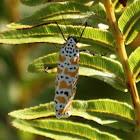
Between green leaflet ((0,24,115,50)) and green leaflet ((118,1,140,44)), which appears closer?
green leaflet ((118,1,140,44))

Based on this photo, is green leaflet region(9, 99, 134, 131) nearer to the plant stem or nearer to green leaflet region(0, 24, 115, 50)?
the plant stem

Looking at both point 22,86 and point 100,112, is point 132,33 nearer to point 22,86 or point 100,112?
point 100,112

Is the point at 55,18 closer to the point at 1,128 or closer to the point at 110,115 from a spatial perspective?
the point at 110,115

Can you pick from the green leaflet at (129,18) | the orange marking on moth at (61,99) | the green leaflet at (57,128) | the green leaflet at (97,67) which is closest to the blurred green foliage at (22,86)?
the orange marking on moth at (61,99)

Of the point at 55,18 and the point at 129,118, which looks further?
the point at 55,18

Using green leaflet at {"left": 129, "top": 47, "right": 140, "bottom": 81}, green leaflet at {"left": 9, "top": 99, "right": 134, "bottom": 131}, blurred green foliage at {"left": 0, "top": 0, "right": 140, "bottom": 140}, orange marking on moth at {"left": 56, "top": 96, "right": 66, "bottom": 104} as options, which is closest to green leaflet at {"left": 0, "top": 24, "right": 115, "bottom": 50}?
green leaflet at {"left": 129, "top": 47, "right": 140, "bottom": 81}

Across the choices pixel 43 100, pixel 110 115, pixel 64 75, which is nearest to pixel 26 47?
pixel 43 100

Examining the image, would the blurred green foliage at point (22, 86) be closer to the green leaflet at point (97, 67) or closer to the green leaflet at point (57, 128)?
the green leaflet at point (97, 67)
